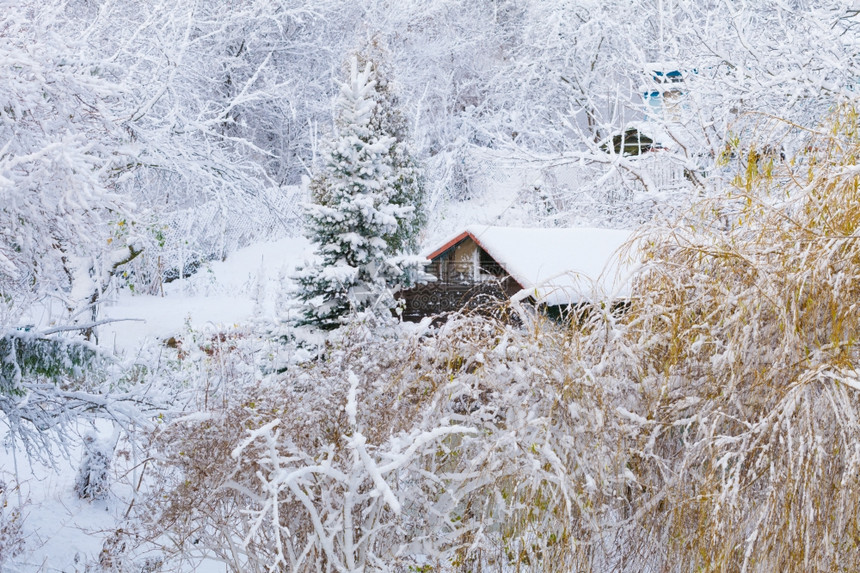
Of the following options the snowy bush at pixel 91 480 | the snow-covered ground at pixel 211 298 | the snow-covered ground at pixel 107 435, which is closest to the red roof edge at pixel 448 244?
the snow-covered ground at pixel 107 435

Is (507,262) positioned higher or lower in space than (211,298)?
higher

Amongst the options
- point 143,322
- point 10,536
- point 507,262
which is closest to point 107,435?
point 143,322

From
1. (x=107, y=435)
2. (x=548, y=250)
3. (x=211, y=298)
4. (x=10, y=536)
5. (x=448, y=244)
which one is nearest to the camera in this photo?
(x=10, y=536)

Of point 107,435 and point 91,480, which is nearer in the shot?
point 91,480

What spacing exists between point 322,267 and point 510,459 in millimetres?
4476

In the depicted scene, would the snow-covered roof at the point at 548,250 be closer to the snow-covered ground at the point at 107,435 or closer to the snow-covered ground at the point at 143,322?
the snow-covered ground at the point at 143,322

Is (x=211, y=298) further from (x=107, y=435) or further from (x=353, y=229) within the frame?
(x=353, y=229)

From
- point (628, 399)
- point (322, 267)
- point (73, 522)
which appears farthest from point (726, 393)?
point (73, 522)

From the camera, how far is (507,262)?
916 centimetres

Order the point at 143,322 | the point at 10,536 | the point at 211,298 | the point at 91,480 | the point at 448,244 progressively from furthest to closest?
the point at 211,298 → the point at 143,322 → the point at 448,244 → the point at 91,480 → the point at 10,536

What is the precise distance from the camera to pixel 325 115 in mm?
22375

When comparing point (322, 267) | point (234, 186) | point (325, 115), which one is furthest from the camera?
point (325, 115)

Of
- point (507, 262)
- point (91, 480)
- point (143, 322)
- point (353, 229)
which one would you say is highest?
point (353, 229)

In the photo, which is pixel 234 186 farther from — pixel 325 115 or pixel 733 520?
pixel 325 115
